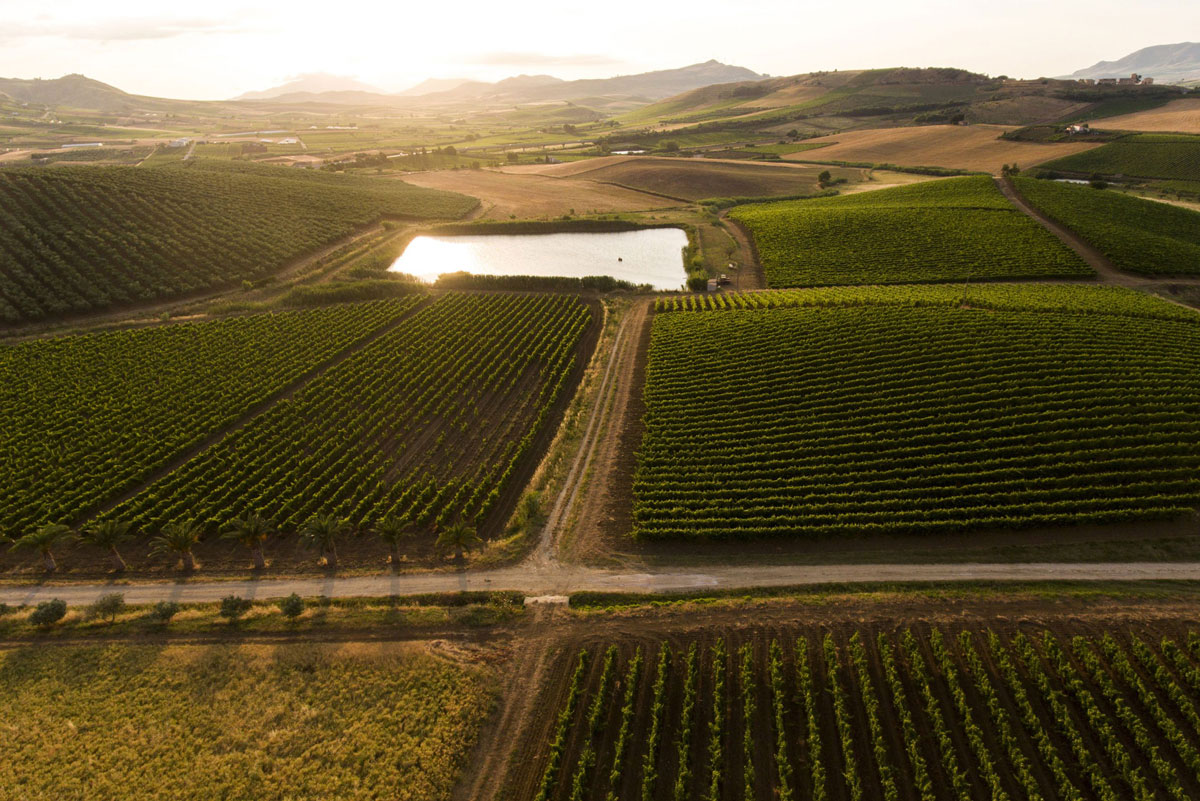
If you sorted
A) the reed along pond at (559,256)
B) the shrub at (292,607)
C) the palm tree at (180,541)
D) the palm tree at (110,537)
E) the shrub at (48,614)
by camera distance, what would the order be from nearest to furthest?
the shrub at (48,614), the shrub at (292,607), the palm tree at (180,541), the palm tree at (110,537), the reed along pond at (559,256)

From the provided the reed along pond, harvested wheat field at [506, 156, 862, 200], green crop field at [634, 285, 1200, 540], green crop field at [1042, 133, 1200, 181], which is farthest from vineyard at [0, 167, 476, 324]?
green crop field at [1042, 133, 1200, 181]

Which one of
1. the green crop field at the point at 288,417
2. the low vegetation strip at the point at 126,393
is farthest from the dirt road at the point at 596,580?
the low vegetation strip at the point at 126,393

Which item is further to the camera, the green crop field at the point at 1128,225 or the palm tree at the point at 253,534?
the green crop field at the point at 1128,225

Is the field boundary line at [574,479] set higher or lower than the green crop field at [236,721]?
higher

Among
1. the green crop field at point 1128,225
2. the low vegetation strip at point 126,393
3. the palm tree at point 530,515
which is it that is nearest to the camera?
the palm tree at point 530,515

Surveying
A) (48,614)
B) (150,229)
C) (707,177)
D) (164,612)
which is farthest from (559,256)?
(48,614)

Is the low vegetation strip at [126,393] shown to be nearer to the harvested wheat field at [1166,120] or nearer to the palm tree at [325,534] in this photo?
the palm tree at [325,534]
